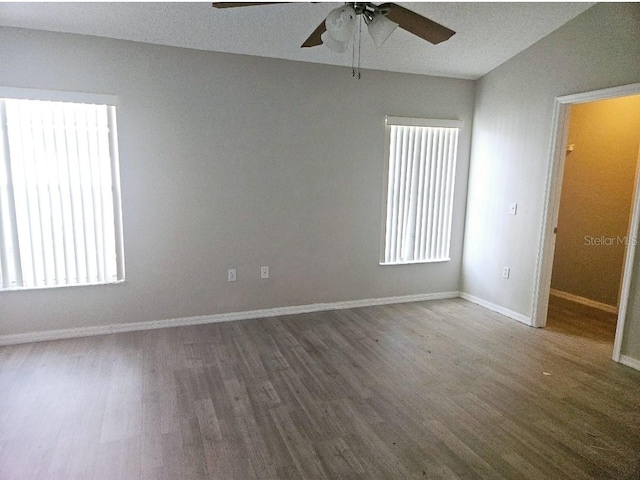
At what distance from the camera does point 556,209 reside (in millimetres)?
3814

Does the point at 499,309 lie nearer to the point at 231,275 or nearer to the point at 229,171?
the point at 231,275

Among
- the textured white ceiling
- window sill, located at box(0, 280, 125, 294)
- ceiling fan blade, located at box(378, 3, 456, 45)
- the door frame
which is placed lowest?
window sill, located at box(0, 280, 125, 294)

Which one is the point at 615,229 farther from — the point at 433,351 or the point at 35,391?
the point at 35,391

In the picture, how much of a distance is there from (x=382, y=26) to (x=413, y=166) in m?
2.46

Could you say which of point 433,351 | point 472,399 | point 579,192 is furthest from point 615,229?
point 472,399

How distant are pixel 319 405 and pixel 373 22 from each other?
228 centimetres

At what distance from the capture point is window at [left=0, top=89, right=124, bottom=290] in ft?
10.4

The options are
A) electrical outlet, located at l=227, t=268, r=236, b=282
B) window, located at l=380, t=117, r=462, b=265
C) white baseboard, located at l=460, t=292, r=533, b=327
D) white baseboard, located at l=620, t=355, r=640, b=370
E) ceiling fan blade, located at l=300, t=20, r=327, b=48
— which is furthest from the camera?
window, located at l=380, t=117, r=462, b=265

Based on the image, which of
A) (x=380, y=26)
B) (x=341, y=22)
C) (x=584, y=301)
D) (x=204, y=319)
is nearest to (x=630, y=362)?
(x=584, y=301)

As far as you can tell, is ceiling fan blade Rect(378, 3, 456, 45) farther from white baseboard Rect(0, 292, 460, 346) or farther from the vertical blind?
white baseboard Rect(0, 292, 460, 346)

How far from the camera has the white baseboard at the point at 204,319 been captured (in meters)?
3.41

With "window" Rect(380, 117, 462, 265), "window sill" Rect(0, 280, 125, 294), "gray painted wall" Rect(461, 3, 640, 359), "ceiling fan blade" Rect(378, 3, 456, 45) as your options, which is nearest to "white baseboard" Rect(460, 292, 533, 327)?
"gray painted wall" Rect(461, 3, 640, 359)

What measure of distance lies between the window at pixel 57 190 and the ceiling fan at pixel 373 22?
75.5 inches

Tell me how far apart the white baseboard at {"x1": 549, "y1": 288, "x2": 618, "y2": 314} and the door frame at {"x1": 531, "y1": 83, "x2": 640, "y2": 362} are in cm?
112
